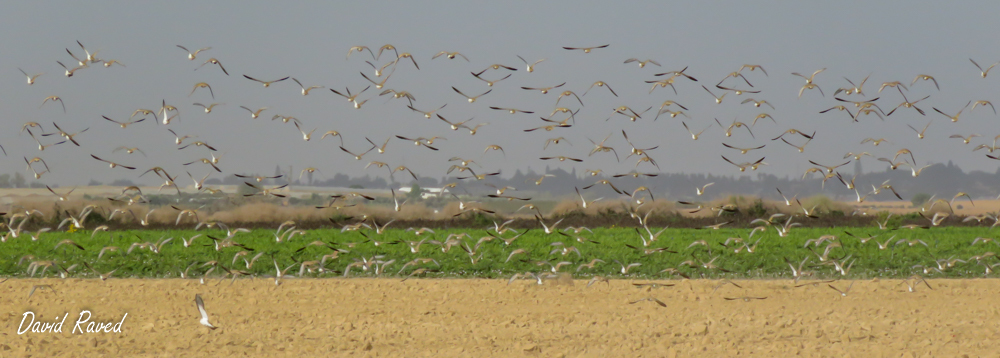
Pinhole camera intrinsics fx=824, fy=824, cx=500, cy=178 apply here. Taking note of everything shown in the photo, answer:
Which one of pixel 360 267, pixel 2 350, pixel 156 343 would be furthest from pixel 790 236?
pixel 2 350

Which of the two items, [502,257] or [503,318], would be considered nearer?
[503,318]

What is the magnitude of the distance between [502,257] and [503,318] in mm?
5391

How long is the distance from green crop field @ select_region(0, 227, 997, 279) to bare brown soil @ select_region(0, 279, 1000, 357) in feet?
3.72

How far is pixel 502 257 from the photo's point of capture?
1791 centimetres

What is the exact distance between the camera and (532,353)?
10.5 meters

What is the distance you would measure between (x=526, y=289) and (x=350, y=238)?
782cm

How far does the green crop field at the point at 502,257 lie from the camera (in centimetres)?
1703

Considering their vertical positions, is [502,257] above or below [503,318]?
below

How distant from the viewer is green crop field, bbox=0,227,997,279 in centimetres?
1703

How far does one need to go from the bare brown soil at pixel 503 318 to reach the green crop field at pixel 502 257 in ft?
3.72

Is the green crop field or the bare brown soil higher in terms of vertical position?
the bare brown soil

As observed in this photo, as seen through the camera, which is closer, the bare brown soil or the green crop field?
the bare brown soil

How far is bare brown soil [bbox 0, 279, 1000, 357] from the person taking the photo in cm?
1077

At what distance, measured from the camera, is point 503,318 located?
12531 millimetres
